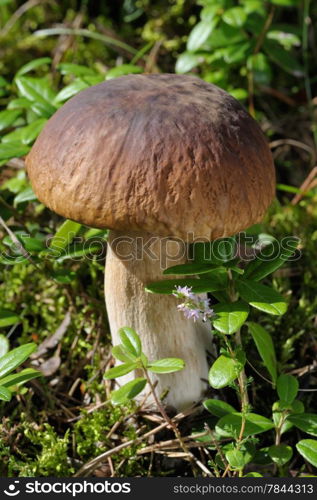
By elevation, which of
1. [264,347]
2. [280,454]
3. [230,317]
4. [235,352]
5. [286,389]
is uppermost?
[230,317]

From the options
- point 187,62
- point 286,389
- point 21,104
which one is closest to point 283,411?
point 286,389

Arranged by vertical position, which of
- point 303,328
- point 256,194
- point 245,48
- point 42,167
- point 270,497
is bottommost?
point 303,328

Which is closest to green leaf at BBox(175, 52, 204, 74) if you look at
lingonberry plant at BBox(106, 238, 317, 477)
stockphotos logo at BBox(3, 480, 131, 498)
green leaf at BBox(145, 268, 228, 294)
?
lingonberry plant at BBox(106, 238, 317, 477)

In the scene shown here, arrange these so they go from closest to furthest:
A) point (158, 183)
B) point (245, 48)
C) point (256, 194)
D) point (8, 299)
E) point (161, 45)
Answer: point (158, 183)
point (256, 194)
point (8, 299)
point (245, 48)
point (161, 45)

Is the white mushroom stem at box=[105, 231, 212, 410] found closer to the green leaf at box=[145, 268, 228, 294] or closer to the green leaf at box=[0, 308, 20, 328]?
the green leaf at box=[145, 268, 228, 294]

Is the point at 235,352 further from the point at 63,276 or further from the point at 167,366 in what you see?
the point at 63,276

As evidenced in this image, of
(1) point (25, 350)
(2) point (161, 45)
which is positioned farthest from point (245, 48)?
(1) point (25, 350)

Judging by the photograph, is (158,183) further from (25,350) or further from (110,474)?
(110,474)

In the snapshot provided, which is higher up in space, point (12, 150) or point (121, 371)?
point (12, 150)
